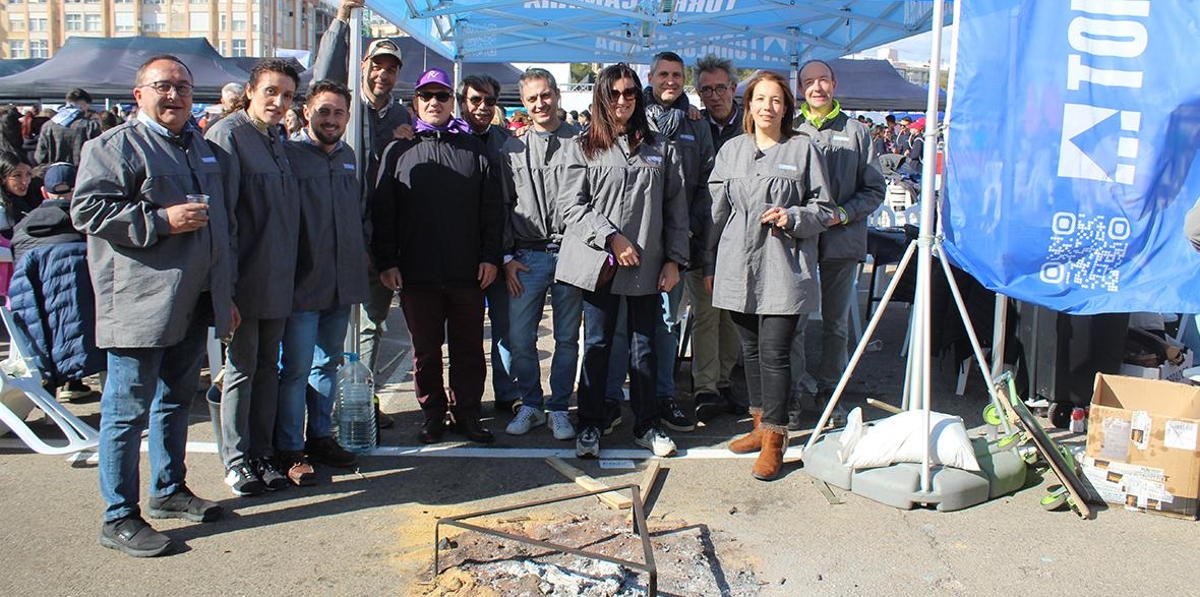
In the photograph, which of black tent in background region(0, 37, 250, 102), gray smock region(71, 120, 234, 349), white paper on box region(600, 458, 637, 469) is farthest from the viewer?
black tent in background region(0, 37, 250, 102)

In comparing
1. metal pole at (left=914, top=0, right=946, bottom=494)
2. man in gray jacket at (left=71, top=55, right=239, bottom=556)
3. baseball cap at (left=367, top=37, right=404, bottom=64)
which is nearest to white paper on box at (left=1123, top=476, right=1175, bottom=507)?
metal pole at (left=914, top=0, right=946, bottom=494)

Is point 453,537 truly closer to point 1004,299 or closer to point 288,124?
point 288,124

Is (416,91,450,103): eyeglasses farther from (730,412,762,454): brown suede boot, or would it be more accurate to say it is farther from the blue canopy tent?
the blue canopy tent

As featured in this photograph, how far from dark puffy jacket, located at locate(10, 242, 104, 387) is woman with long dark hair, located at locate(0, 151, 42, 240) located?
6.35 ft

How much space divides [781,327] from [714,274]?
49 cm

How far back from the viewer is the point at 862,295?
9219 mm

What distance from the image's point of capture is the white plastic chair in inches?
175

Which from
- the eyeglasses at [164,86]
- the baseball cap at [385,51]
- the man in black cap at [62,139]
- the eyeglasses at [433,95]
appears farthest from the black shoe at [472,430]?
the man in black cap at [62,139]

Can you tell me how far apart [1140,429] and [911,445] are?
0.92 m

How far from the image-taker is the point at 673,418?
5.05m

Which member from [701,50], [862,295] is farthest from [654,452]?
[701,50]

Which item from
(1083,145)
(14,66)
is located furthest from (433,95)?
(14,66)

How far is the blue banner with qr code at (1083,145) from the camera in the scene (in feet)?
12.9

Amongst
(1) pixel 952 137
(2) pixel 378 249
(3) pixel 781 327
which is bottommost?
(3) pixel 781 327
